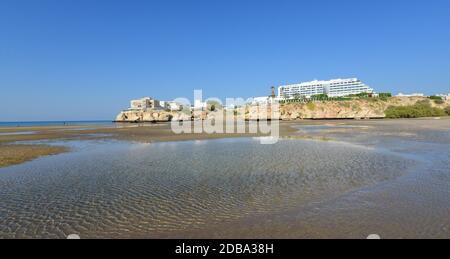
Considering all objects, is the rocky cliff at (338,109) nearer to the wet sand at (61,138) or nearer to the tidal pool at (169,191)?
the wet sand at (61,138)

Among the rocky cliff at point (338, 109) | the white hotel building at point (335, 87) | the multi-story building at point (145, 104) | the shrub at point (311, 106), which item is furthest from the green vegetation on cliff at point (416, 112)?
the multi-story building at point (145, 104)

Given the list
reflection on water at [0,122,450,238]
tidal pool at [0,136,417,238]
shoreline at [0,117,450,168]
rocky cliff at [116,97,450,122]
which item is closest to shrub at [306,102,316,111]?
rocky cliff at [116,97,450,122]

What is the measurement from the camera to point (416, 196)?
253 inches

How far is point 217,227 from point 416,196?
209 inches

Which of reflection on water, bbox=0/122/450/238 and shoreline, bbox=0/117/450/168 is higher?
shoreline, bbox=0/117/450/168

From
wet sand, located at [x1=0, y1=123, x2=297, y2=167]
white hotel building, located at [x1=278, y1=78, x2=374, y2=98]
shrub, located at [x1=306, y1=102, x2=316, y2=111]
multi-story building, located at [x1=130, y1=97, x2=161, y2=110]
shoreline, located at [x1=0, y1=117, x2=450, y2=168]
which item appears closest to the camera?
wet sand, located at [x1=0, y1=123, x2=297, y2=167]

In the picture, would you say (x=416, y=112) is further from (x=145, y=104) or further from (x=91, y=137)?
(x=145, y=104)

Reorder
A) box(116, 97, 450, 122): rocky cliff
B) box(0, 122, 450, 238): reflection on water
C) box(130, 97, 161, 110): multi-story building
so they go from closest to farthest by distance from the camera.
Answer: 1. box(0, 122, 450, 238): reflection on water
2. box(116, 97, 450, 122): rocky cliff
3. box(130, 97, 161, 110): multi-story building

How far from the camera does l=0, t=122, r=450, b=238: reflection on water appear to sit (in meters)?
4.91

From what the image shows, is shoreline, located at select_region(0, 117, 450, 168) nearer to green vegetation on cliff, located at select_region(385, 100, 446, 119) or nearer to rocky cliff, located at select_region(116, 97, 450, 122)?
green vegetation on cliff, located at select_region(385, 100, 446, 119)

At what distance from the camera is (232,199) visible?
6785 mm

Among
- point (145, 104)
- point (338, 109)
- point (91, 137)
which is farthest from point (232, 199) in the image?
point (145, 104)
